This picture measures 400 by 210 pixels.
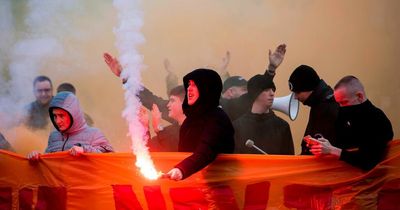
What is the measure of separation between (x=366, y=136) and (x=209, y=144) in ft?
3.92

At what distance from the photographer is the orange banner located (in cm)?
396

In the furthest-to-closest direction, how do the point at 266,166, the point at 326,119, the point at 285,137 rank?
the point at 285,137, the point at 326,119, the point at 266,166

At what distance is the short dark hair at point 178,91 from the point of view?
6.55 m

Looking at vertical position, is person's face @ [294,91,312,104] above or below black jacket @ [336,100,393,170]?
above

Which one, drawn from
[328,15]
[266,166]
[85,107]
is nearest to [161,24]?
[85,107]

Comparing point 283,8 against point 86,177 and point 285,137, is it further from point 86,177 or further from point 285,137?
point 86,177

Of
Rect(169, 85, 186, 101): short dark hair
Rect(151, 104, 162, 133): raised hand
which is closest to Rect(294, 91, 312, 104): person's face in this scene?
Rect(169, 85, 186, 101): short dark hair

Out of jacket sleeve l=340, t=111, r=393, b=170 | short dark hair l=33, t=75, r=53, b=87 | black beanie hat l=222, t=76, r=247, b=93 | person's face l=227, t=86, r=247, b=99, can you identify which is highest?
short dark hair l=33, t=75, r=53, b=87

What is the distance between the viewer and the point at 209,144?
3752 millimetres

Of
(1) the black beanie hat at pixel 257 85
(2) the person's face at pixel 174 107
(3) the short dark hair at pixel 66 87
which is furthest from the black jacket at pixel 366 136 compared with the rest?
(3) the short dark hair at pixel 66 87

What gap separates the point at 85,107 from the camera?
7195mm

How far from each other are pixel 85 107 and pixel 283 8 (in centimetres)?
302

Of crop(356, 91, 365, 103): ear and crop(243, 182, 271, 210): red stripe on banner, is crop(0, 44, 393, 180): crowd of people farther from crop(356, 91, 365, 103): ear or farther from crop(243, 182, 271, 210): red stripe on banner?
crop(243, 182, 271, 210): red stripe on banner

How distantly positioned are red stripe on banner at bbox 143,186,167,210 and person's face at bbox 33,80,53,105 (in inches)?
139
